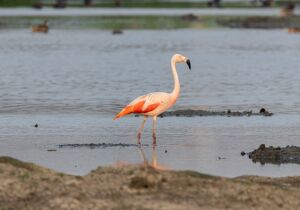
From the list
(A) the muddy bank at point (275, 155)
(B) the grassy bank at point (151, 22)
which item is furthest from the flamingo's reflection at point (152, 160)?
(B) the grassy bank at point (151, 22)

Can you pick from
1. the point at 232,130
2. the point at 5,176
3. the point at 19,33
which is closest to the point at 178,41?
the point at 19,33

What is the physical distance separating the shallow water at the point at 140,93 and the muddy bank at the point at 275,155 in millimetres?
341

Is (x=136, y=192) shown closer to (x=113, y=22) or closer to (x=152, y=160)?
(x=152, y=160)

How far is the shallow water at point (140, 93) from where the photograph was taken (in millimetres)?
17844

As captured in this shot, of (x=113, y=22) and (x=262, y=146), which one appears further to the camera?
(x=113, y=22)

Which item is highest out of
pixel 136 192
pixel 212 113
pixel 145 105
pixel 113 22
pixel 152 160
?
pixel 136 192

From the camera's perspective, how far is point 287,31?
75062 millimetres

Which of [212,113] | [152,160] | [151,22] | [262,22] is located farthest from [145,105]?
[151,22]

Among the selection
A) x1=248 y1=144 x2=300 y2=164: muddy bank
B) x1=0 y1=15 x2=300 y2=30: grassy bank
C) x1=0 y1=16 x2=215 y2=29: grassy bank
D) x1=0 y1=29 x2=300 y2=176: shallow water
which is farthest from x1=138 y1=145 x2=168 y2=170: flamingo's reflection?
x1=0 y1=16 x2=215 y2=29: grassy bank

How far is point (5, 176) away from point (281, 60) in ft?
117

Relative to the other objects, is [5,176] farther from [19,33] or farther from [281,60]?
[19,33]

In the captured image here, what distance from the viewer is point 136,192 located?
11633 millimetres

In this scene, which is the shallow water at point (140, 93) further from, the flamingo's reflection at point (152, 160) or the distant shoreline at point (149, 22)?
the distant shoreline at point (149, 22)

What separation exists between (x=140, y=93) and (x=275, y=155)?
42.8 feet
